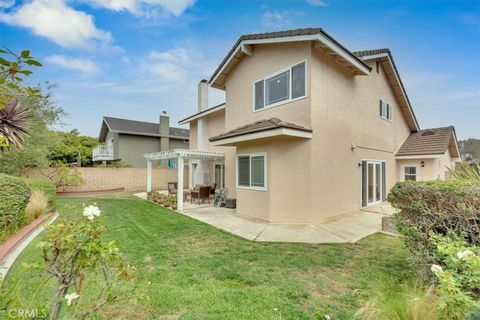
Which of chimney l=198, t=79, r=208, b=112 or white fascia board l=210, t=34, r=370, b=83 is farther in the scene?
chimney l=198, t=79, r=208, b=112

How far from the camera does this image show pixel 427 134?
18.4 meters

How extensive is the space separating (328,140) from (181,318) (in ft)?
30.9

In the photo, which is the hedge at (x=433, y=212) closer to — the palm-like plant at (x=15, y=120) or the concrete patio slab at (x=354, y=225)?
the concrete patio slab at (x=354, y=225)

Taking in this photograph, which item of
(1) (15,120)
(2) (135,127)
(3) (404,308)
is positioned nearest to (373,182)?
(3) (404,308)

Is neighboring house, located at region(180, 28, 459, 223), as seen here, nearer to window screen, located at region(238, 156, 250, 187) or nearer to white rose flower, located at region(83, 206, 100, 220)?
window screen, located at region(238, 156, 250, 187)

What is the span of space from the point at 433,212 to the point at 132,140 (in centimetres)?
3123

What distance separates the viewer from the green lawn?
4008mm

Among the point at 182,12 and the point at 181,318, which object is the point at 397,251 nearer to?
the point at 181,318

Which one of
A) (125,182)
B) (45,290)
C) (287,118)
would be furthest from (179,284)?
(125,182)

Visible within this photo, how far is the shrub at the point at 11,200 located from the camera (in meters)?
6.92

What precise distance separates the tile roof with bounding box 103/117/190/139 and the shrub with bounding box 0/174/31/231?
2166 cm

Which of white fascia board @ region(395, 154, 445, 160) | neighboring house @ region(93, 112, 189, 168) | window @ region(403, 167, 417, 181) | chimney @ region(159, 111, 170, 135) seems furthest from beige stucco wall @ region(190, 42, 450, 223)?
neighboring house @ region(93, 112, 189, 168)

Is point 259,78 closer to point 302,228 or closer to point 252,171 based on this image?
point 252,171

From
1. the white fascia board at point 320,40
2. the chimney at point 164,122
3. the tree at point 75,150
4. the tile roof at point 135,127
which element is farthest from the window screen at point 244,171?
the tree at point 75,150
